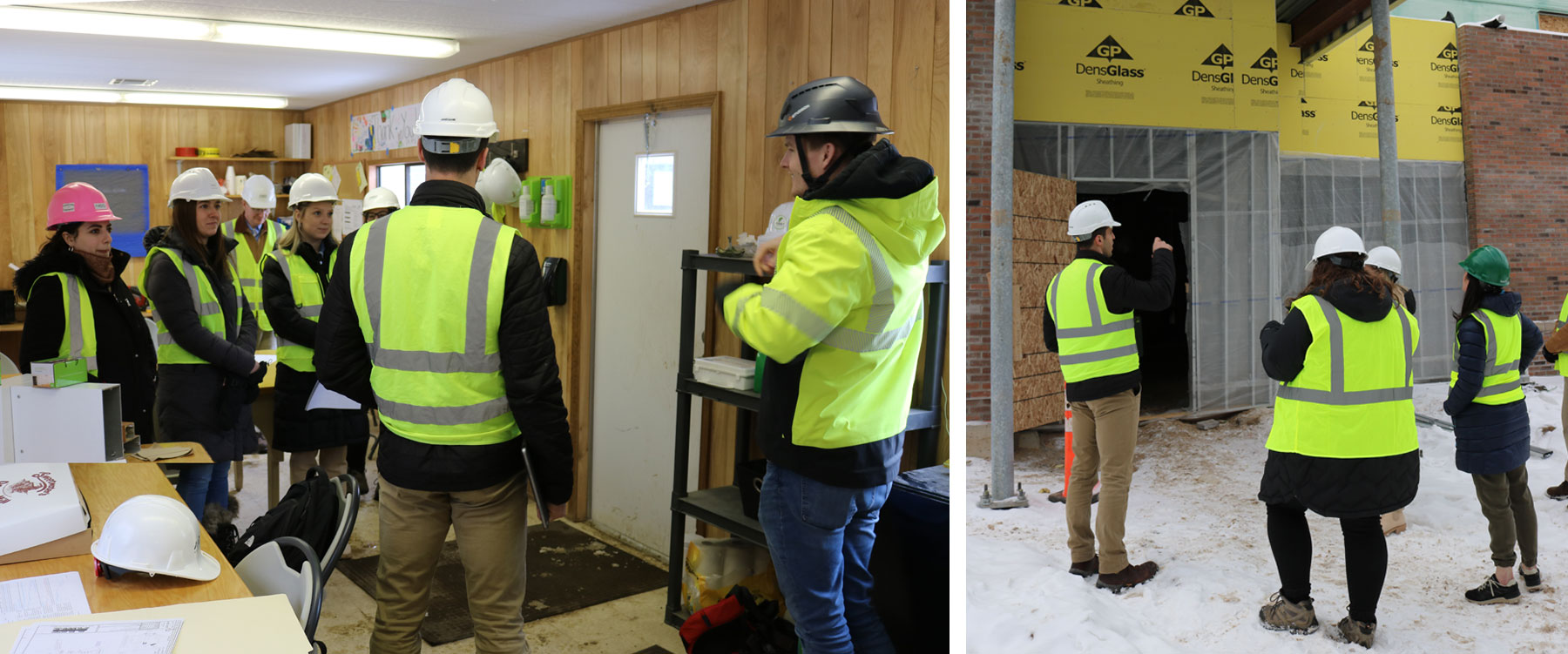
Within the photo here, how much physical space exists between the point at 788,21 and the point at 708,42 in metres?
0.46

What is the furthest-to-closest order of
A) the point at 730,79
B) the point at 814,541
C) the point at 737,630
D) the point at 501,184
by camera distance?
the point at 501,184, the point at 730,79, the point at 737,630, the point at 814,541

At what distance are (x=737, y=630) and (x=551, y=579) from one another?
1076 mm

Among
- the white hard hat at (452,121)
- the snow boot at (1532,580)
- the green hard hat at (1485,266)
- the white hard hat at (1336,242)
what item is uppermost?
the white hard hat at (452,121)

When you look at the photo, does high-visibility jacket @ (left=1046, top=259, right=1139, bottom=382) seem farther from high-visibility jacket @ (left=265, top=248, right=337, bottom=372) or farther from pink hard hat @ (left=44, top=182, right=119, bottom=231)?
high-visibility jacket @ (left=265, top=248, right=337, bottom=372)

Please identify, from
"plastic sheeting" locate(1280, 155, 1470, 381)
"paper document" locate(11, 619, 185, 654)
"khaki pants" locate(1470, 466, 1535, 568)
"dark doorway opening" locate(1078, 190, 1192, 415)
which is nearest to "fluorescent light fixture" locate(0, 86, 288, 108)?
"paper document" locate(11, 619, 185, 654)

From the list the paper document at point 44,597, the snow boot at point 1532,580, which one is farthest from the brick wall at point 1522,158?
the paper document at point 44,597

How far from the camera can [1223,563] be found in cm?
140

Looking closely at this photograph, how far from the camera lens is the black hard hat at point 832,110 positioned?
1.70 meters

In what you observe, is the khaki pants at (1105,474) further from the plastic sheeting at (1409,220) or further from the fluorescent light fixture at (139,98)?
the fluorescent light fixture at (139,98)

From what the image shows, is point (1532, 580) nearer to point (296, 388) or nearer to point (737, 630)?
point (737, 630)

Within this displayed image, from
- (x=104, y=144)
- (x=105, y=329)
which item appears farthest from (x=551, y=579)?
(x=104, y=144)

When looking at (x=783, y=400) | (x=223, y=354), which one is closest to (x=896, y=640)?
(x=783, y=400)

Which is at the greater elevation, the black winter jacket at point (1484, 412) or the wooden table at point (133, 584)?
the black winter jacket at point (1484, 412)

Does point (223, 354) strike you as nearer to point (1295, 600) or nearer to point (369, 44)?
point (369, 44)
